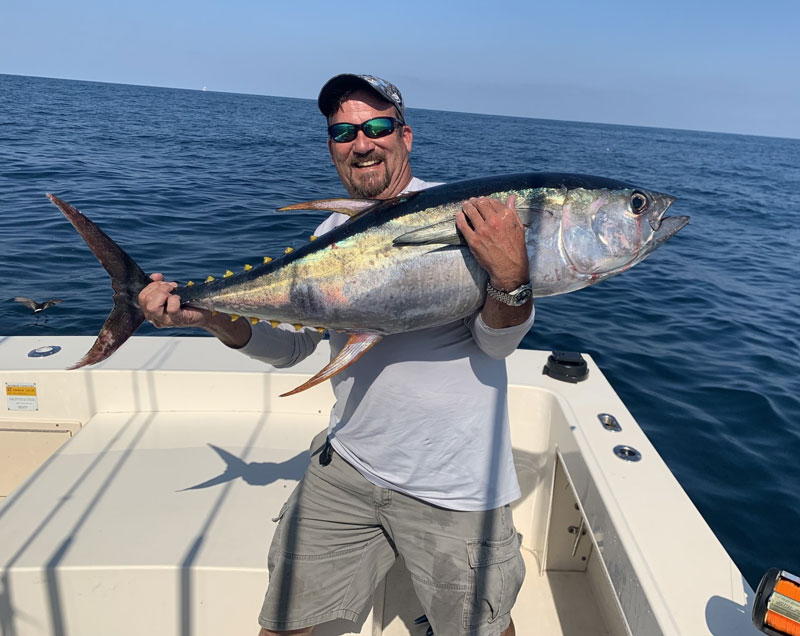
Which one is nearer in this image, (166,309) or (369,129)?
(166,309)

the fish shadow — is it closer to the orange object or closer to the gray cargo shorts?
the gray cargo shorts

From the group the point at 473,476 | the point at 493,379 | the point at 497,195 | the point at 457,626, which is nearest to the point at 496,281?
the point at 497,195

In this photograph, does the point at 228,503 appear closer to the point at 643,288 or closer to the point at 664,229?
the point at 664,229

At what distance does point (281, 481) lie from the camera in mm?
2951

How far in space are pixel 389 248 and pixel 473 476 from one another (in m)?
0.88

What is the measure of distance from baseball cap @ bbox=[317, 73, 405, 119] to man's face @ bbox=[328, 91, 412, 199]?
32mm

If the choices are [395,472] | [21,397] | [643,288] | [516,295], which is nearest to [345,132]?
[516,295]

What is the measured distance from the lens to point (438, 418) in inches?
76.4


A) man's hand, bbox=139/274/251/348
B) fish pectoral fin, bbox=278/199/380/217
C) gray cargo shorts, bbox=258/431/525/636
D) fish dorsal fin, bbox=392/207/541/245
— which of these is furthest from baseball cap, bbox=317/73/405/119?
gray cargo shorts, bbox=258/431/525/636

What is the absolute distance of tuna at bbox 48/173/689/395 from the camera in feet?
5.57

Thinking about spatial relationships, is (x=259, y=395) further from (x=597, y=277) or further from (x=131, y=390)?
(x=597, y=277)

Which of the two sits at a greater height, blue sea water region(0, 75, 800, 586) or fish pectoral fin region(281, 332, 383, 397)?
fish pectoral fin region(281, 332, 383, 397)

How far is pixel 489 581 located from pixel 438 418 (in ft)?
2.01

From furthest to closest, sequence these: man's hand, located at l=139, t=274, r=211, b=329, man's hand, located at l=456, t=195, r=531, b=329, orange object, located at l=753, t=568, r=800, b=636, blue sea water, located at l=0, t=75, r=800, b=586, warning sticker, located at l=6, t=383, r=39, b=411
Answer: blue sea water, located at l=0, t=75, r=800, b=586 < warning sticker, located at l=6, t=383, r=39, b=411 < man's hand, located at l=139, t=274, r=211, b=329 < man's hand, located at l=456, t=195, r=531, b=329 < orange object, located at l=753, t=568, r=800, b=636
